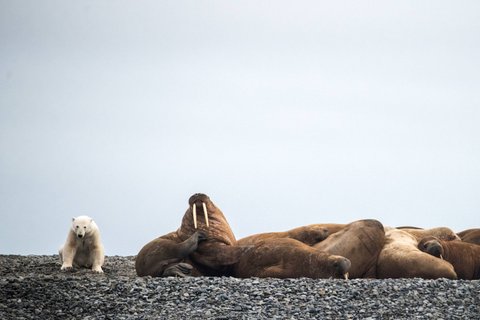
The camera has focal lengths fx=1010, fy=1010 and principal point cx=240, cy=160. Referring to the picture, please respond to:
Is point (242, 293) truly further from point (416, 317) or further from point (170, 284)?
point (416, 317)

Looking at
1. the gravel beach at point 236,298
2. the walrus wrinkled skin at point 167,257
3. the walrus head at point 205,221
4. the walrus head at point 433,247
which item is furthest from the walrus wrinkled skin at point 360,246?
the walrus wrinkled skin at point 167,257

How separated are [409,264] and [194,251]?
3.00 m

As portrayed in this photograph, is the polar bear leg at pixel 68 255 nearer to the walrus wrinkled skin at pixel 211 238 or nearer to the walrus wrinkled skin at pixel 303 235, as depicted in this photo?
the walrus wrinkled skin at pixel 211 238

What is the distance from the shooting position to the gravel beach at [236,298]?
11086 mm

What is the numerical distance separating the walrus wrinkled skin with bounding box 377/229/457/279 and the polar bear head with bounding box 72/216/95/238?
5.49 m

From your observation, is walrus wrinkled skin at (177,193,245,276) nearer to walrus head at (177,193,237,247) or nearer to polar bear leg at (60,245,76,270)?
walrus head at (177,193,237,247)

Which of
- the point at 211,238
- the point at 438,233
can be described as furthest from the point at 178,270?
the point at 438,233

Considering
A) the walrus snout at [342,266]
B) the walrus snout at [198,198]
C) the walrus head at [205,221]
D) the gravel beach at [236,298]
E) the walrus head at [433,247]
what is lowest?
the gravel beach at [236,298]

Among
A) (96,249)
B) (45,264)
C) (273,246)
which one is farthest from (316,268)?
(45,264)

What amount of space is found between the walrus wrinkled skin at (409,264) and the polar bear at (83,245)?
5.31 m

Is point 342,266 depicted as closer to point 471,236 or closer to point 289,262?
point 289,262

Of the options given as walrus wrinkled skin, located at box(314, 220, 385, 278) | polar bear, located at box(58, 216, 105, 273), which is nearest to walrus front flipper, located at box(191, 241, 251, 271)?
walrus wrinkled skin, located at box(314, 220, 385, 278)

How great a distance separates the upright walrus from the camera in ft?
45.4

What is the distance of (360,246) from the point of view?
44.4ft
